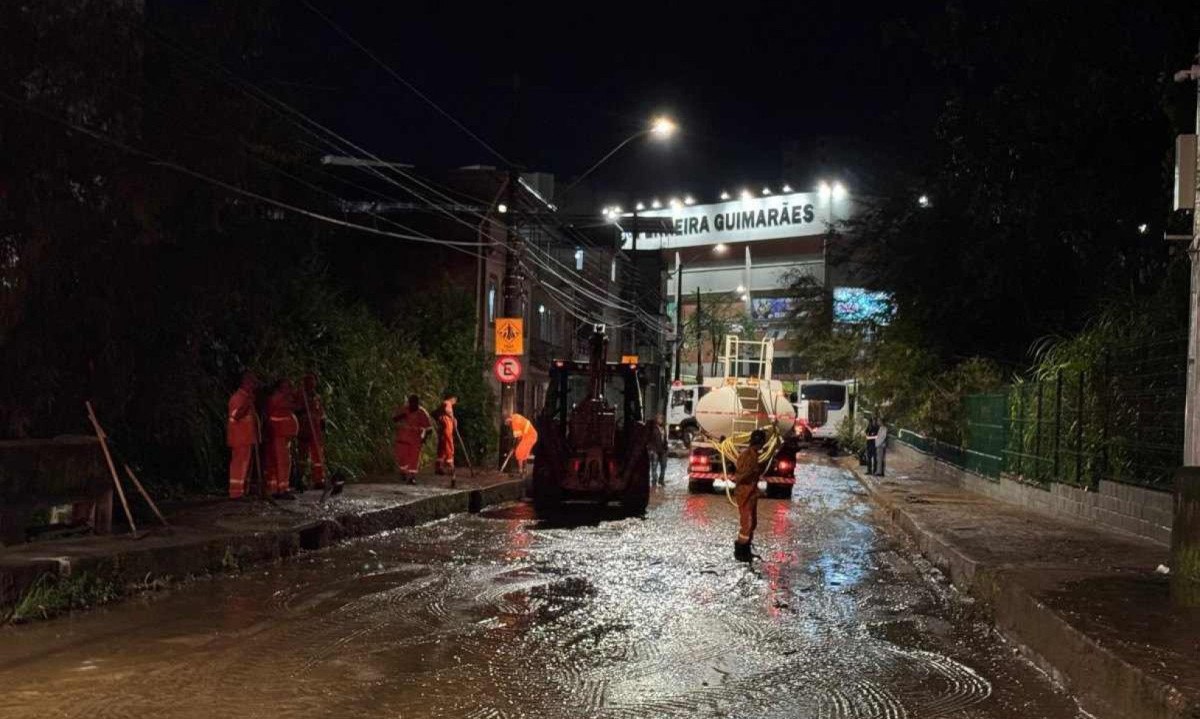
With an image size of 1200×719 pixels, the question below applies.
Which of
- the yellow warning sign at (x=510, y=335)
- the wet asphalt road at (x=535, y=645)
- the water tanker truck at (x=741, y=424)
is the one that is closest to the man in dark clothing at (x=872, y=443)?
the water tanker truck at (x=741, y=424)

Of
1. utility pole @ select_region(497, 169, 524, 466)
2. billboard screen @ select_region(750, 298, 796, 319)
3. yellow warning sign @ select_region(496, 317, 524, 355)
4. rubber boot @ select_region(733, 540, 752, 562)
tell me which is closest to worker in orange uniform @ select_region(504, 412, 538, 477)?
utility pole @ select_region(497, 169, 524, 466)

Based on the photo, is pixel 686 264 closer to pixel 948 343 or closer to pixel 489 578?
pixel 948 343

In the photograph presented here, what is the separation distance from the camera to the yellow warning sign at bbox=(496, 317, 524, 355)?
25625 mm

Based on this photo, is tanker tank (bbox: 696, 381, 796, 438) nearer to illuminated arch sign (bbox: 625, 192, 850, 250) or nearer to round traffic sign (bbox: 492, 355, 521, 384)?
round traffic sign (bbox: 492, 355, 521, 384)

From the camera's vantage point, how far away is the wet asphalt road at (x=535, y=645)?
700cm

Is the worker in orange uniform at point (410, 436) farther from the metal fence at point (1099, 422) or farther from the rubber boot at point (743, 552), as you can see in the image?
the metal fence at point (1099, 422)

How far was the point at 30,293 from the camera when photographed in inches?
475

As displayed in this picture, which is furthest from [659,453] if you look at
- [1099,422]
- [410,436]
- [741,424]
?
[1099,422]

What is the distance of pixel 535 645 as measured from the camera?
8602 millimetres

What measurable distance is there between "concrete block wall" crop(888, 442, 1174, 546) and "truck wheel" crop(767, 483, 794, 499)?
3.82 meters

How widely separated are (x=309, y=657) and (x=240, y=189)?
→ 8485 mm

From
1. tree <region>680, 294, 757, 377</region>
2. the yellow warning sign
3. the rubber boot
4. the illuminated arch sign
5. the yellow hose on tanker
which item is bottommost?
the rubber boot

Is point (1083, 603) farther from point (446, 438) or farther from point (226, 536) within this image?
point (446, 438)

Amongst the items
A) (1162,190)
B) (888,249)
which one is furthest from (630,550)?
(888,249)
